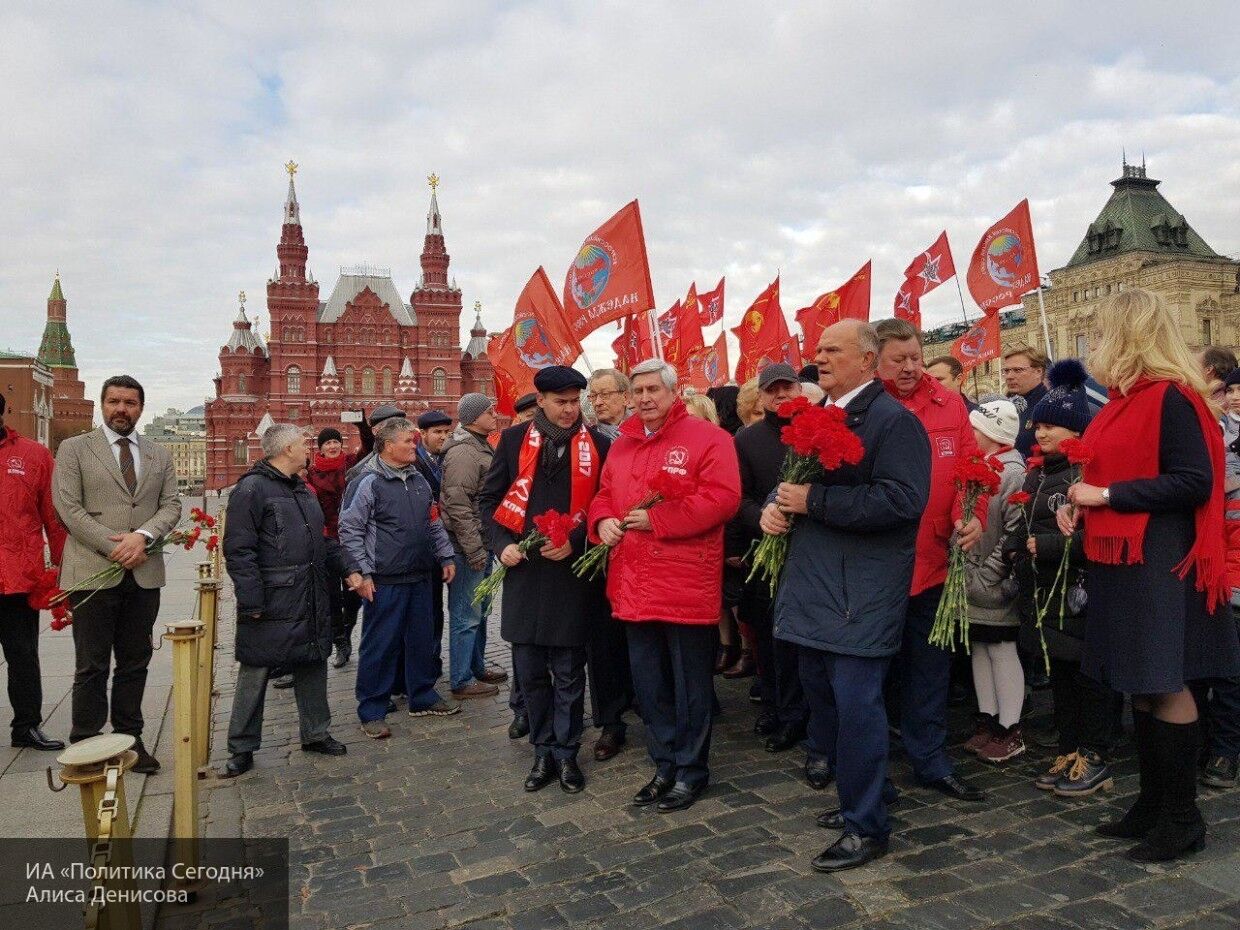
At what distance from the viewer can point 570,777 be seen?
4.62 m

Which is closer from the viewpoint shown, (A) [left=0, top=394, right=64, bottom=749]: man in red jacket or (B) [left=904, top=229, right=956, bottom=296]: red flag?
(A) [left=0, top=394, right=64, bottom=749]: man in red jacket

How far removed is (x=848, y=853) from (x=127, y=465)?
470 cm

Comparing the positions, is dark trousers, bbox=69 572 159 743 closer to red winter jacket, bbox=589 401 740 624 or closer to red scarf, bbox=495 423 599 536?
red scarf, bbox=495 423 599 536

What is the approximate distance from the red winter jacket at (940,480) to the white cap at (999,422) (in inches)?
14.1

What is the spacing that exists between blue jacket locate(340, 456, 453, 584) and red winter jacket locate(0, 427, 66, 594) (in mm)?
1856

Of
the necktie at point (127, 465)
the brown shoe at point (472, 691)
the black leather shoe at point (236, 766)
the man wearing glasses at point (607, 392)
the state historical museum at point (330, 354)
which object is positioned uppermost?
the state historical museum at point (330, 354)

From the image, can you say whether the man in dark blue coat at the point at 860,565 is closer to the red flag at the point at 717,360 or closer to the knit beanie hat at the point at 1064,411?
the knit beanie hat at the point at 1064,411

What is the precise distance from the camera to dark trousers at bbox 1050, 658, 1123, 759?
13.9ft

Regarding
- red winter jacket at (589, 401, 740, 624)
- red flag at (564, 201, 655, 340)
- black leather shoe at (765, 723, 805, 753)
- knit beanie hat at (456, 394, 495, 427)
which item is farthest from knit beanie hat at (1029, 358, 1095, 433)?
knit beanie hat at (456, 394, 495, 427)

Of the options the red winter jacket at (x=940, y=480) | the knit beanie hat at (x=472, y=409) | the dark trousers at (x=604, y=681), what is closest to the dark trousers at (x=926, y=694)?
the red winter jacket at (x=940, y=480)

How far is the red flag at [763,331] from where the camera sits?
1369 cm

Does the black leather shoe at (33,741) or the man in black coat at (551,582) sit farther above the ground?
the man in black coat at (551,582)

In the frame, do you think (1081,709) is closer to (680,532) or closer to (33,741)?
(680,532)

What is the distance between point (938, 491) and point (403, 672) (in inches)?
176
